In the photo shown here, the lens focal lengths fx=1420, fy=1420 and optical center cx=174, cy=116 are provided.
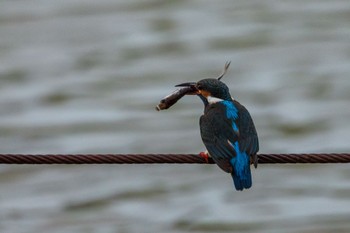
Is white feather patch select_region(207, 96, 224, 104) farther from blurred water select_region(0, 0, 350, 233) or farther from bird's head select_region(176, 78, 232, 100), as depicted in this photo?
blurred water select_region(0, 0, 350, 233)

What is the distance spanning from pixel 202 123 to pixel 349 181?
13.8 feet

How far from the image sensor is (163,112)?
38.3ft

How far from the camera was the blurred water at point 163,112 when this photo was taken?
962 centimetres

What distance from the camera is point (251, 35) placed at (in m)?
14.0

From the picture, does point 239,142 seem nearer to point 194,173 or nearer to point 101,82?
point 194,173

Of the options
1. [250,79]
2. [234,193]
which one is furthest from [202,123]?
[250,79]

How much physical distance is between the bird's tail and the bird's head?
1.84 feet

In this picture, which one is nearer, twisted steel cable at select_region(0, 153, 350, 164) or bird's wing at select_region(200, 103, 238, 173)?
twisted steel cable at select_region(0, 153, 350, 164)

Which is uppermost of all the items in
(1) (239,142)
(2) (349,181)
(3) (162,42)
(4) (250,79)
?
(3) (162,42)

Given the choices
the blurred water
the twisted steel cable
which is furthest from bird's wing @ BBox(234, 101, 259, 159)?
the blurred water

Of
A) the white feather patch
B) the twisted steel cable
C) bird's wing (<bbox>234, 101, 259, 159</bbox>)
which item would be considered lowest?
the twisted steel cable

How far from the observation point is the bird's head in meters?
6.16

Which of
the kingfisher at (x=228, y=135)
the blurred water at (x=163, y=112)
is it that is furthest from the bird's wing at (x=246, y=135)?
the blurred water at (x=163, y=112)

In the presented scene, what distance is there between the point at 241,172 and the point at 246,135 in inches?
9.5
